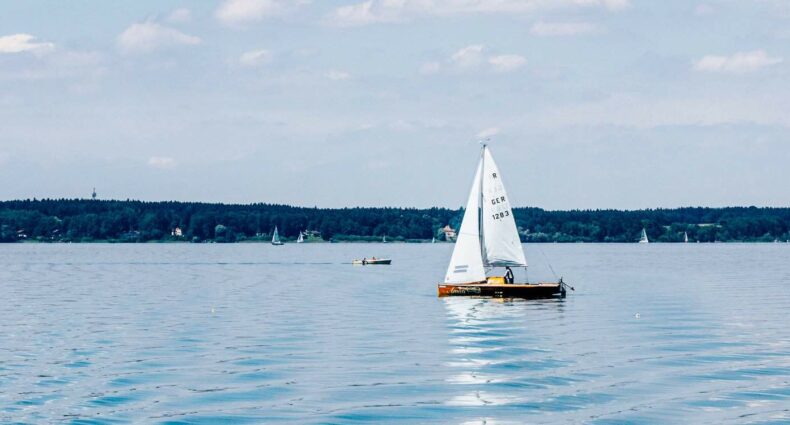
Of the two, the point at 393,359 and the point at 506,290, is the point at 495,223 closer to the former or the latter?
the point at 506,290

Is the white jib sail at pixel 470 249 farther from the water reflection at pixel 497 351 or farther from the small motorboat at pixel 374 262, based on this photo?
the small motorboat at pixel 374 262

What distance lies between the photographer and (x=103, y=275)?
14188cm

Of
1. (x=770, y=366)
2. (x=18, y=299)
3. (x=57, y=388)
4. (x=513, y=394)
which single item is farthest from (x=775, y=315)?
(x=18, y=299)

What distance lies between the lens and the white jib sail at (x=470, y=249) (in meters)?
85.8

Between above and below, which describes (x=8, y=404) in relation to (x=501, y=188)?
below

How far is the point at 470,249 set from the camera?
8619 cm

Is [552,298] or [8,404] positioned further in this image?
[552,298]

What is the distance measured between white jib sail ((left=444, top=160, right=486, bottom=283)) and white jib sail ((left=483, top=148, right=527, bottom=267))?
33.7 inches

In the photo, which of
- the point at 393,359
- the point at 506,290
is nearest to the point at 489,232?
the point at 506,290

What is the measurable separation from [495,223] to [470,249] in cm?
310

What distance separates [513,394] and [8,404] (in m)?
17.6

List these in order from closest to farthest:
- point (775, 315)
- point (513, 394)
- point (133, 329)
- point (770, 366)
Answer: 1. point (513, 394)
2. point (770, 366)
3. point (133, 329)
4. point (775, 315)

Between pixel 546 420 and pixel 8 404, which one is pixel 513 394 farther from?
pixel 8 404

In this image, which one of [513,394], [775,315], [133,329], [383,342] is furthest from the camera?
[775,315]
